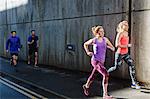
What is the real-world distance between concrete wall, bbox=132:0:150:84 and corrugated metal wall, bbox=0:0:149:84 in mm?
30

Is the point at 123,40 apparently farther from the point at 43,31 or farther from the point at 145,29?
the point at 43,31

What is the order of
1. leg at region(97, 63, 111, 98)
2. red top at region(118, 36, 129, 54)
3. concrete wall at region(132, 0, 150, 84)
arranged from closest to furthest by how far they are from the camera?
leg at region(97, 63, 111, 98) < red top at region(118, 36, 129, 54) < concrete wall at region(132, 0, 150, 84)

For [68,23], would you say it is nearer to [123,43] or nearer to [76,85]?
[76,85]

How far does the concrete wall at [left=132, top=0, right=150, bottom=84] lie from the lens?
1102cm

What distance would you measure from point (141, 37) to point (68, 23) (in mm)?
5042

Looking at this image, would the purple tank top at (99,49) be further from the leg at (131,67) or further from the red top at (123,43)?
the leg at (131,67)

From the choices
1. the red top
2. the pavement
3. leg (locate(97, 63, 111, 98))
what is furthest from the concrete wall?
leg (locate(97, 63, 111, 98))

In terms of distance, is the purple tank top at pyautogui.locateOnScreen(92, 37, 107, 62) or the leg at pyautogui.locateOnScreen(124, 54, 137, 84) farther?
the leg at pyautogui.locateOnScreen(124, 54, 137, 84)

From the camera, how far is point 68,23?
15758mm

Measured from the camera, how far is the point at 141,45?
11273 mm

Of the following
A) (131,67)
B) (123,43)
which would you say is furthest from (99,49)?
(131,67)

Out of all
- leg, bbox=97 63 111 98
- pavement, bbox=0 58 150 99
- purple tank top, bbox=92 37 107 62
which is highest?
purple tank top, bbox=92 37 107 62

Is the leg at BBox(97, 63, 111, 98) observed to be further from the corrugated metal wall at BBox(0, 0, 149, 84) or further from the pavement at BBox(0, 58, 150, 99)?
the corrugated metal wall at BBox(0, 0, 149, 84)

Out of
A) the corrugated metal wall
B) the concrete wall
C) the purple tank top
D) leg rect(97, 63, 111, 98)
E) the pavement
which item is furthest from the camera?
the corrugated metal wall
